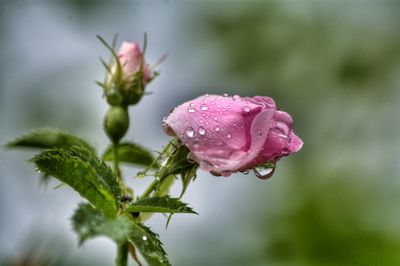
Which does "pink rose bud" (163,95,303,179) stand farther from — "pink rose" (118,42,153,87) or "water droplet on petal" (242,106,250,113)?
"pink rose" (118,42,153,87)

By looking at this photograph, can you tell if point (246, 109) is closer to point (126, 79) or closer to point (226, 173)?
point (226, 173)

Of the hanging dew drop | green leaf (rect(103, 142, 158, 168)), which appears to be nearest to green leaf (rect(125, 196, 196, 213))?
the hanging dew drop

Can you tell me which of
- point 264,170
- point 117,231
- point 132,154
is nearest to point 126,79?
point 132,154

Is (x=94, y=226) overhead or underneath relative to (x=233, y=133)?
underneath

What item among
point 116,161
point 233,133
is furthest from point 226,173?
point 116,161

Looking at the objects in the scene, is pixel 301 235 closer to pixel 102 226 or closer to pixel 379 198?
pixel 379 198

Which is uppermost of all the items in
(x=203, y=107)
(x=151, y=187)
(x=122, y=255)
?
(x=203, y=107)

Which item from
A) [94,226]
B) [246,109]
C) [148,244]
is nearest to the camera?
[94,226]

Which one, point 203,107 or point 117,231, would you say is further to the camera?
point 203,107

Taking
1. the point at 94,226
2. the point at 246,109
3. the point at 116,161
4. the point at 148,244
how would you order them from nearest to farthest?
1. the point at 94,226
2. the point at 148,244
3. the point at 246,109
4. the point at 116,161
